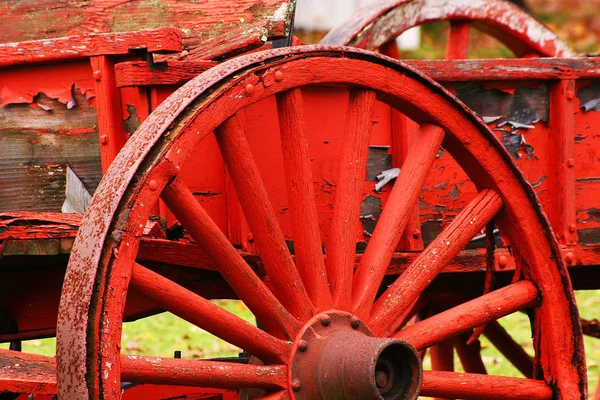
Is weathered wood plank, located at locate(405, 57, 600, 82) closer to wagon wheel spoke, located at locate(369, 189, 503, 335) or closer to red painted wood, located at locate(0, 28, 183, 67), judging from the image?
wagon wheel spoke, located at locate(369, 189, 503, 335)

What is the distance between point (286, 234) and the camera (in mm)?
2457

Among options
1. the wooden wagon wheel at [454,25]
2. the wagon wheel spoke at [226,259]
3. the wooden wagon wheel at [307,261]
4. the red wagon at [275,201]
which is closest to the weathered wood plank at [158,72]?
the red wagon at [275,201]

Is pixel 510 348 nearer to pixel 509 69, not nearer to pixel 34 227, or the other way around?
pixel 509 69

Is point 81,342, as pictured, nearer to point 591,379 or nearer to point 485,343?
point 591,379

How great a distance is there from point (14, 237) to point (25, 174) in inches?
15.5

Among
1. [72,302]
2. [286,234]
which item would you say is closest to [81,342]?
[72,302]

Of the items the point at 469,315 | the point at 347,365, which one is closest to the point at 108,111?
the point at 347,365

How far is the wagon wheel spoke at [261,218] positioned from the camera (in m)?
2.03

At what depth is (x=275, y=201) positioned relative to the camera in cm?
240

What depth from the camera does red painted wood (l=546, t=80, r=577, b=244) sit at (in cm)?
272

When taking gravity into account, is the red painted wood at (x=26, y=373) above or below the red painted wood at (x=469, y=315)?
below

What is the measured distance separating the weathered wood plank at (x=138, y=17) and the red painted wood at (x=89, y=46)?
0.23m

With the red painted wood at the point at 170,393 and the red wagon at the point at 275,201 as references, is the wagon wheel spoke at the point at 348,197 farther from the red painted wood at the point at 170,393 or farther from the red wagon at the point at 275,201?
the red painted wood at the point at 170,393

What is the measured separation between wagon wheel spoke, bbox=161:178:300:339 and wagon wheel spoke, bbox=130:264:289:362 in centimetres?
5
